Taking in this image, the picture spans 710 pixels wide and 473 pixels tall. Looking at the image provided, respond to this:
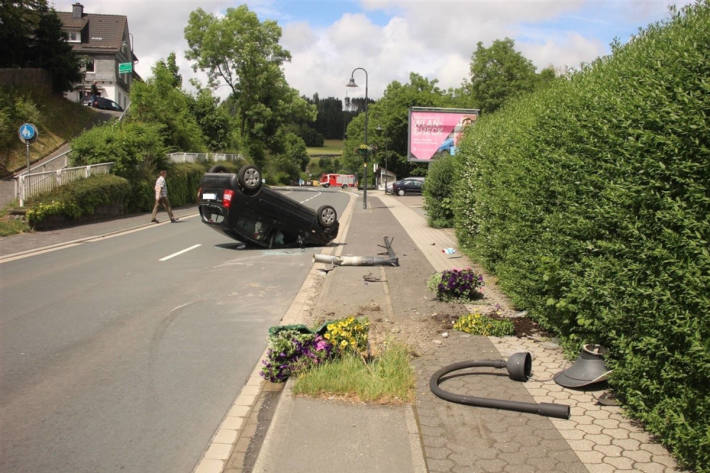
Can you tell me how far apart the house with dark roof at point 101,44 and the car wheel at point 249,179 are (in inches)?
2631

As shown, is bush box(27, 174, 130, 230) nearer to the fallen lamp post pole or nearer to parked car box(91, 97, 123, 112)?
the fallen lamp post pole

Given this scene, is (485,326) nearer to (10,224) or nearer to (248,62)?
(10,224)

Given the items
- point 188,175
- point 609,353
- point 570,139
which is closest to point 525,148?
point 570,139

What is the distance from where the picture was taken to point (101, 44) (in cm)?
7631

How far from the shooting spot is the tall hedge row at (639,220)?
3574 millimetres

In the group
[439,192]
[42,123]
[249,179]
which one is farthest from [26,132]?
[42,123]

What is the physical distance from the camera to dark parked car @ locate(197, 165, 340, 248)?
549 inches

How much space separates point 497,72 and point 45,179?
49.8 m

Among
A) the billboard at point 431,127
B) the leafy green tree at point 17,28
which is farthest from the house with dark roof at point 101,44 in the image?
the billboard at point 431,127

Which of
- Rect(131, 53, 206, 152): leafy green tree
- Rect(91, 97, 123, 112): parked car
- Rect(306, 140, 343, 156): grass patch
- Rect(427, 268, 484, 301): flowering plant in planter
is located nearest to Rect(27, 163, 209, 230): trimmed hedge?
Rect(131, 53, 206, 152): leafy green tree

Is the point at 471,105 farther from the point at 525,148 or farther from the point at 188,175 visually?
the point at 525,148

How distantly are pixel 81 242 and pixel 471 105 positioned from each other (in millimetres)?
54212

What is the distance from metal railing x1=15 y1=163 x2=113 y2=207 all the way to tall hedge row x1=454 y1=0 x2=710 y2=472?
17479 mm

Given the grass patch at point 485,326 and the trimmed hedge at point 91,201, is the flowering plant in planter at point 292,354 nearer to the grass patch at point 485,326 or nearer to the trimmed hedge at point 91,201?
the grass patch at point 485,326
